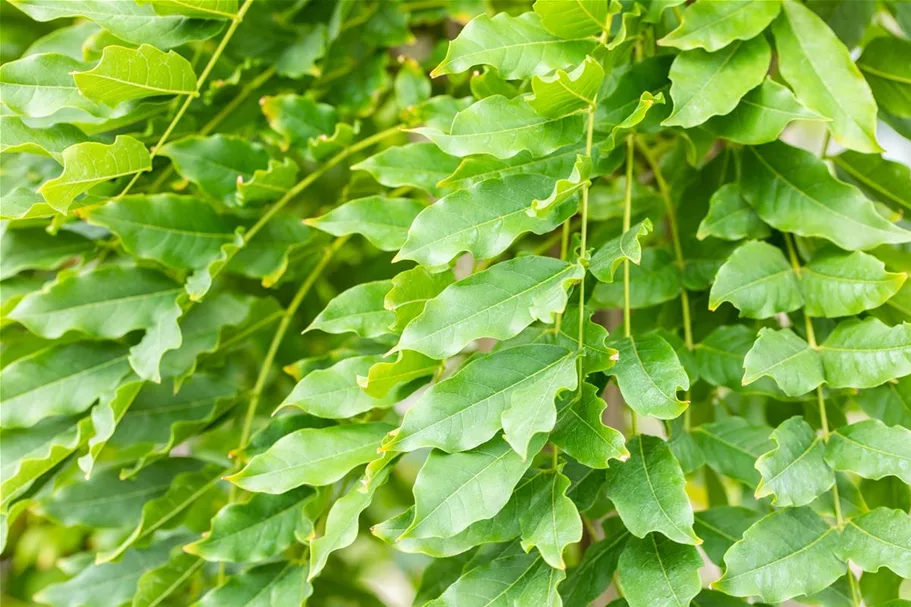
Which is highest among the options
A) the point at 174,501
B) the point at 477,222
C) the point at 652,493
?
the point at 477,222

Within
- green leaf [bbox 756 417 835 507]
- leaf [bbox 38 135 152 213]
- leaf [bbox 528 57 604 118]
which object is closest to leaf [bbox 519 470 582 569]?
green leaf [bbox 756 417 835 507]

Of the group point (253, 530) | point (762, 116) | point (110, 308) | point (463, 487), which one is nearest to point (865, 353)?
point (762, 116)

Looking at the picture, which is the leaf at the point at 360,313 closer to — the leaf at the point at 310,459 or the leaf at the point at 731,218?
→ the leaf at the point at 310,459

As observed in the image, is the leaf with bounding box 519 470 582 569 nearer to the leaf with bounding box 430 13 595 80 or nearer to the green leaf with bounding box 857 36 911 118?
the leaf with bounding box 430 13 595 80

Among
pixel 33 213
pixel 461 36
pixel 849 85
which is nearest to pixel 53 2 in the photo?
pixel 33 213

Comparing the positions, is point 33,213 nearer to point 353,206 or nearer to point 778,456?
point 353,206

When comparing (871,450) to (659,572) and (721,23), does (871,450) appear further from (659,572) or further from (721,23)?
(721,23)

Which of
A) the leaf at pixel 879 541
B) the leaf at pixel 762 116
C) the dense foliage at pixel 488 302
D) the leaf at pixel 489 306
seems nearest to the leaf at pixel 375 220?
the dense foliage at pixel 488 302
